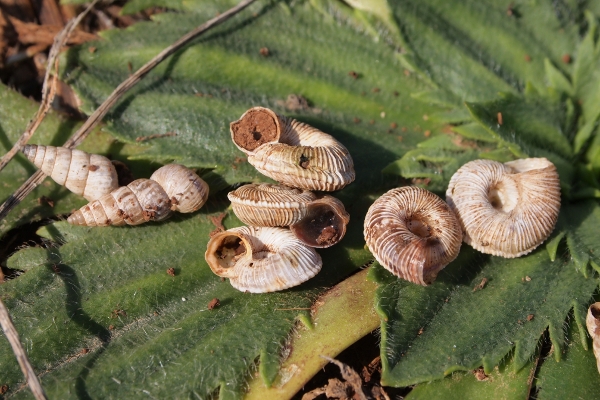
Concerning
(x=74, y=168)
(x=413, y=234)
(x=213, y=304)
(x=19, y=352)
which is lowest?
(x=213, y=304)

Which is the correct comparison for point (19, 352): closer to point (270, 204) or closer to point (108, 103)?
point (270, 204)

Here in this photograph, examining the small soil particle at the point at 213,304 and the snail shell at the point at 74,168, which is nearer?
the small soil particle at the point at 213,304

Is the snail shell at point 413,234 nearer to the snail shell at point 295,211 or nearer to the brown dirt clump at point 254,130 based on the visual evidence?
the snail shell at point 295,211

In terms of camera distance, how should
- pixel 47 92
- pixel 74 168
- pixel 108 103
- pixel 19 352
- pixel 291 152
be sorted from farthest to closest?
pixel 47 92 < pixel 108 103 < pixel 74 168 < pixel 291 152 < pixel 19 352

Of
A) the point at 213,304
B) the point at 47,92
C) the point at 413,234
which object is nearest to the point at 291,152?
the point at 413,234

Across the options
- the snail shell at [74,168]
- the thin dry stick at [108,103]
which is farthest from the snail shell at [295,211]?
the thin dry stick at [108,103]

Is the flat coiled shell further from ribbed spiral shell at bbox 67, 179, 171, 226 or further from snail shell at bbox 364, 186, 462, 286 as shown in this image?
ribbed spiral shell at bbox 67, 179, 171, 226

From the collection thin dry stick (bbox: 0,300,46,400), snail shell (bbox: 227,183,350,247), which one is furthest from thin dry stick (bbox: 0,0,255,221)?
snail shell (bbox: 227,183,350,247)
